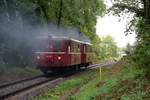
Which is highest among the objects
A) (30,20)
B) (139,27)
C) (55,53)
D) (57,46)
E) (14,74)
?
(30,20)

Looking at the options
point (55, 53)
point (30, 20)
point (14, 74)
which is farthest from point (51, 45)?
point (30, 20)

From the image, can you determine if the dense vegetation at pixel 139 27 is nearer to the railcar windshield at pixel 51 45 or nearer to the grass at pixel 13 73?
the railcar windshield at pixel 51 45

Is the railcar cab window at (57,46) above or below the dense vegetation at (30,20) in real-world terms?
below

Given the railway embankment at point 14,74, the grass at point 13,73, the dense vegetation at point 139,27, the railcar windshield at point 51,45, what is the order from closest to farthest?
the dense vegetation at point 139,27 < the railway embankment at point 14,74 < the grass at point 13,73 < the railcar windshield at point 51,45

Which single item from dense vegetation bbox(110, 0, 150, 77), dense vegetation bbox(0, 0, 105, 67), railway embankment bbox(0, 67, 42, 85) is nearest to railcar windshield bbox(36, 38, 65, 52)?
railway embankment bbox(0, 67, 42, 85)

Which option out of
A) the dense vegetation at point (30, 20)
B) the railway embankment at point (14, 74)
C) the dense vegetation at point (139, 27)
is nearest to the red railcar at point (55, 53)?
the railway embankment at point (14, 74)

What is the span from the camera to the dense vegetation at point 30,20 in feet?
110

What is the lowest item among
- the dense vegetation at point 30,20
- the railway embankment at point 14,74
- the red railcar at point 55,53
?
the railway embankment at point 14,74

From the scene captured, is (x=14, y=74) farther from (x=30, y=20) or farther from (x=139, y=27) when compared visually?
(x=139, y=27)

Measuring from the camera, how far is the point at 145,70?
14961mm

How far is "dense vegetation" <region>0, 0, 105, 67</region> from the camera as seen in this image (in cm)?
3347

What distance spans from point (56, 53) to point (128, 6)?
6213 millimetres

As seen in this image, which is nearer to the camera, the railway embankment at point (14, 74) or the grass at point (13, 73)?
the railway embankment at point (14, 74)

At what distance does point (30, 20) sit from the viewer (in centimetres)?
3769
